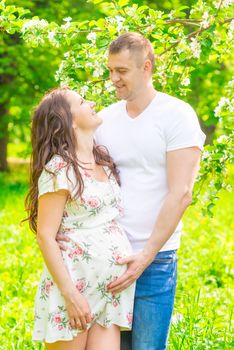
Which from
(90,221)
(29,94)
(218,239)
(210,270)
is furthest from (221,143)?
(29,94)

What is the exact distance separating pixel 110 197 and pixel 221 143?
1186 mm

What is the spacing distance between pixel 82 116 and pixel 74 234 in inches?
19.6

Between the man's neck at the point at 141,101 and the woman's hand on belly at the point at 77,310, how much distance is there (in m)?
0.82

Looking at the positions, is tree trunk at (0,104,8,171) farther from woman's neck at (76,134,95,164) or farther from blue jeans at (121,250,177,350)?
blue jeans at (121,250,177,350)

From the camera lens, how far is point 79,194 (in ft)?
10.1

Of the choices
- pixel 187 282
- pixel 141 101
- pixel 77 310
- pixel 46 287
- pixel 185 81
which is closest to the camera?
pixel 77 310

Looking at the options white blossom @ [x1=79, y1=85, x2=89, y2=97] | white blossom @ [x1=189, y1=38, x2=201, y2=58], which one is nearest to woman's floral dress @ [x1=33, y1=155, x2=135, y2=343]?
white blossom @ [x1=79, y1=85, x2=89, y2=97]

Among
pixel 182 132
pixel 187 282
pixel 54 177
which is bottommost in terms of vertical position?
pixel 187 282

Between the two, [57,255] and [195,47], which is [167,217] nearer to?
[57,255]

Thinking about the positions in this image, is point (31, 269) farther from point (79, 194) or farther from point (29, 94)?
point (29, 94)

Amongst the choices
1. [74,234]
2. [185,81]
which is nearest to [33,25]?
[185,81]

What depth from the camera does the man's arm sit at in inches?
122

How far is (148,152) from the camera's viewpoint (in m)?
3.18

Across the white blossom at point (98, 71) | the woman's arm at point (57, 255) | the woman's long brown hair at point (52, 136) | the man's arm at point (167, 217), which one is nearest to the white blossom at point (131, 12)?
the white blossom at point (98, 71)
